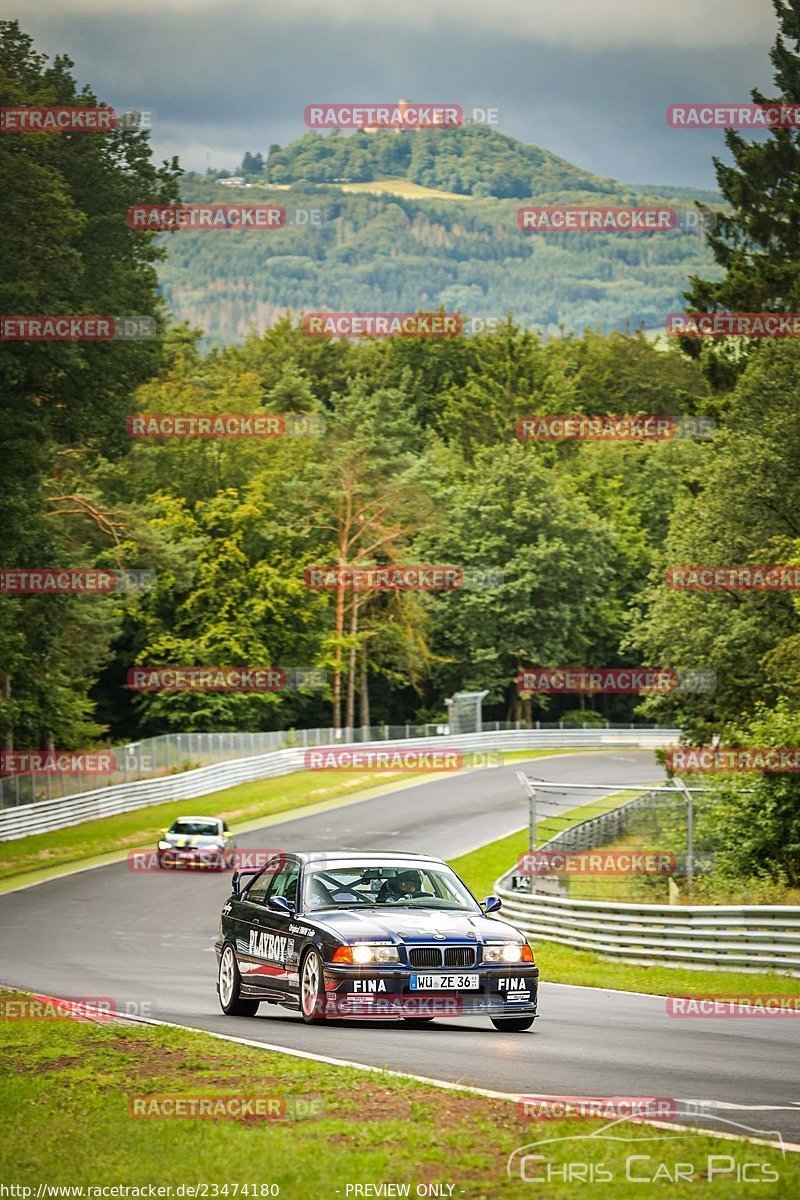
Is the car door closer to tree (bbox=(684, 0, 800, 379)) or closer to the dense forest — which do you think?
the dense forest

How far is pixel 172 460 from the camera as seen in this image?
81.4 metres

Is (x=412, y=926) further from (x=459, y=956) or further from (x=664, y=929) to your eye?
(x=664, y=929)

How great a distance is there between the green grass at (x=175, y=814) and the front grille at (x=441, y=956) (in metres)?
30.1

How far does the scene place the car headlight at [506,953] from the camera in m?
13.4

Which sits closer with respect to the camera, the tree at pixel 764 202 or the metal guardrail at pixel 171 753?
the metal guardrail at pixel 171 753

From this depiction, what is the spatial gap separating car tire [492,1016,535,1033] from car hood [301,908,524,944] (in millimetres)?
668

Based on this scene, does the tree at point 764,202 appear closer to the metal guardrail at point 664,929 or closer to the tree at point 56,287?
the tree at point 56,287

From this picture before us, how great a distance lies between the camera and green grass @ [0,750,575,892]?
149 feet

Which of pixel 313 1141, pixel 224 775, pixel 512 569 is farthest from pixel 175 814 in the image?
pixel 313 1141

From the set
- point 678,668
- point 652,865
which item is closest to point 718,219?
point 678,668

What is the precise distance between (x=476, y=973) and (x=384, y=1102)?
428 cm

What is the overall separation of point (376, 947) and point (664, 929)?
425 inches

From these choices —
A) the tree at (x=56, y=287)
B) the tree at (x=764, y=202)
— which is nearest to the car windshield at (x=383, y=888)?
the tree at (x=56, y=287)

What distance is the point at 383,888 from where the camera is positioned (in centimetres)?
1461
